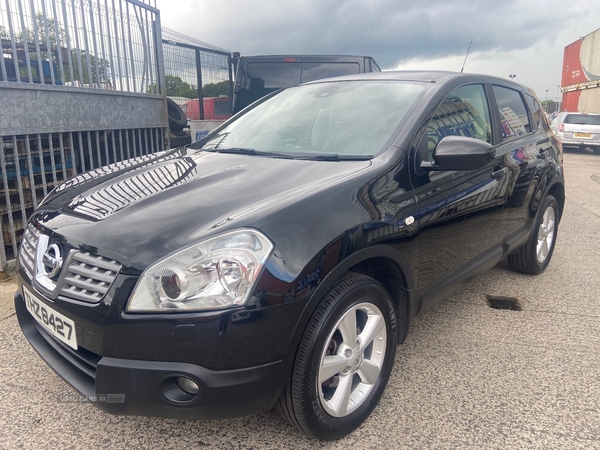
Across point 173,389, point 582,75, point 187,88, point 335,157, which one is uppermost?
point 582,75

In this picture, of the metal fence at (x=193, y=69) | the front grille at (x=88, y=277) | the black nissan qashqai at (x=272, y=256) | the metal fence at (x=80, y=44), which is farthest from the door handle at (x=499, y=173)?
the metal fence at (x=193, y=69)

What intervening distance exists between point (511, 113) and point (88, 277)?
322 centimetres

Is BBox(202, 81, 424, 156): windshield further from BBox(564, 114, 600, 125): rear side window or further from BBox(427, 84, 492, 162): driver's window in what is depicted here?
BBox(564, 114, 600, 125): rear side window

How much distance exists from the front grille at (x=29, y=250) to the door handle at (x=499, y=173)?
261 cm

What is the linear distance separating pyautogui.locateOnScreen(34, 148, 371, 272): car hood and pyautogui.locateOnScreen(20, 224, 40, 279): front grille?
0.08 m

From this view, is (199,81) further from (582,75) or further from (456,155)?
(582,75)

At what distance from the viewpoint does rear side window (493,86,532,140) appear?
3.52 m

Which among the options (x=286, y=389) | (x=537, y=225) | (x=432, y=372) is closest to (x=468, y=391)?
(x=432, y=372)

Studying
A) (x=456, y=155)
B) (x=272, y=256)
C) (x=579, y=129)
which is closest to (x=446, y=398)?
(x=456, y=155)

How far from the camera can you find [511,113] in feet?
12.1

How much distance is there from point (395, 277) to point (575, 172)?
1184cm

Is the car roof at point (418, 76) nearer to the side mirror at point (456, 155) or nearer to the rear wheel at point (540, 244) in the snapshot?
the side mirror at point (456, 155)

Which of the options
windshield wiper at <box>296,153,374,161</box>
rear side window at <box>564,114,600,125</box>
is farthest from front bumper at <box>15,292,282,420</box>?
rear side window at <box>564,114,600,125</box>

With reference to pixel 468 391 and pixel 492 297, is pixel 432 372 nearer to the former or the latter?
pixel 468 391
